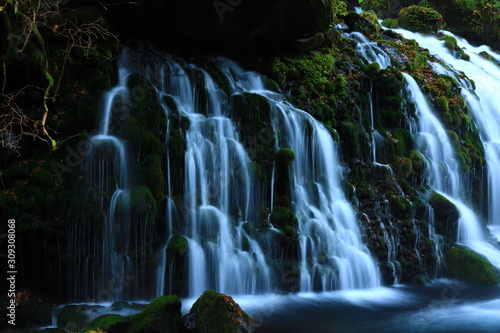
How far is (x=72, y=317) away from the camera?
5969 millimetres

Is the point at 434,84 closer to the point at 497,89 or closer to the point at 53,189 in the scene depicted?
the point at 497,89

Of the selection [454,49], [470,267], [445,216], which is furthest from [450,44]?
[470,267]

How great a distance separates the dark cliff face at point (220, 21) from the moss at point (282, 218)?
15.0ft

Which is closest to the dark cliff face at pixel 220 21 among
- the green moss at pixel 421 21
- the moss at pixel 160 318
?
the moss at pixel 160 318

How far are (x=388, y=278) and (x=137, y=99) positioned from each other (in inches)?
235

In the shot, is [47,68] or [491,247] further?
[491,247]

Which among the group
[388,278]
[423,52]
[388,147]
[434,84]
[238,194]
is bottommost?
[388,278]

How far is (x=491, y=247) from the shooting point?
10.4m

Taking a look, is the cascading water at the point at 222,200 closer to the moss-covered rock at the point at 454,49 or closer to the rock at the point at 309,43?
the rock at the point at 309,43

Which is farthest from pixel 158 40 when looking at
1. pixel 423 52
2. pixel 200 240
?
pixel 423 52

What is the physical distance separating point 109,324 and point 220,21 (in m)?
7.14

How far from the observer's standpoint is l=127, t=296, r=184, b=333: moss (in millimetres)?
5414

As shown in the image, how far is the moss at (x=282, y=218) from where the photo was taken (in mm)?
8352

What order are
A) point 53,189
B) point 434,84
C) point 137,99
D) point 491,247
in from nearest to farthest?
point 53,189 → point 137,99 → point 491,247 → point 434,84
